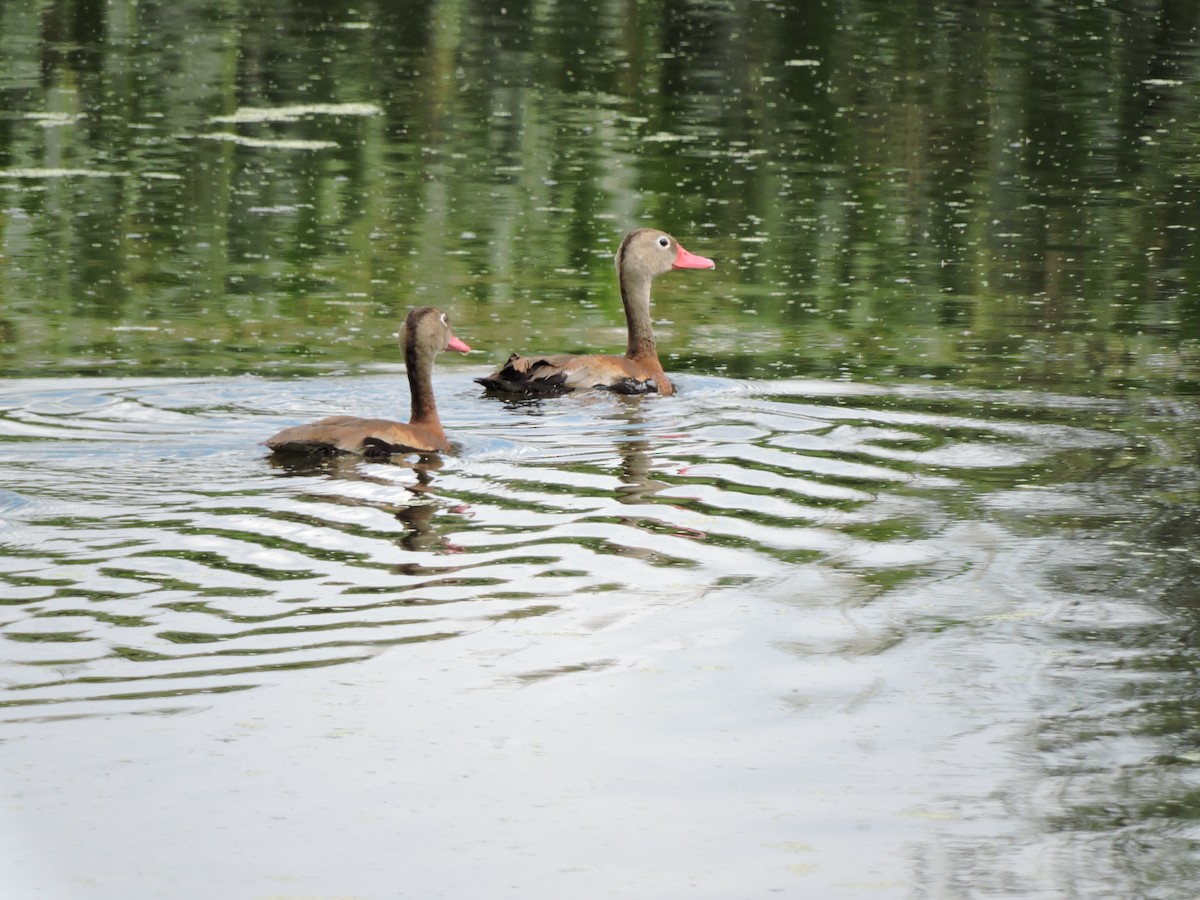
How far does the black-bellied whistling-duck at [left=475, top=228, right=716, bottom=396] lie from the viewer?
37.3 ft

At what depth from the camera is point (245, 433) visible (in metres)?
10.2

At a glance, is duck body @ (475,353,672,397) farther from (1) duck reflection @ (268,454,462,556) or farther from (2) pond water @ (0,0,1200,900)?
(1) duck reflection @ (268,454,462,556)

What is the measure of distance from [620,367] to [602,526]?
3637mm

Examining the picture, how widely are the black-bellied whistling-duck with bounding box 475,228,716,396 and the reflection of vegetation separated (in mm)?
491

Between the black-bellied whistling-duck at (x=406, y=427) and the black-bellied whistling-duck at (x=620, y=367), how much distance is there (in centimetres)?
70

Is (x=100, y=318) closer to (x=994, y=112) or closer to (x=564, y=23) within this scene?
A: (x=994, y=112)

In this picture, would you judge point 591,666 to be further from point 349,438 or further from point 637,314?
point 637,314

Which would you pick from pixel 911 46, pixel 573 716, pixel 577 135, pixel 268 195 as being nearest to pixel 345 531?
pixel 573 716

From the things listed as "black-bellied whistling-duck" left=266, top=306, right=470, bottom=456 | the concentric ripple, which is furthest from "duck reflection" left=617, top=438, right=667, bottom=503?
"black-bellied whistling-duck" left=266, top=306, right=470, bottom=456

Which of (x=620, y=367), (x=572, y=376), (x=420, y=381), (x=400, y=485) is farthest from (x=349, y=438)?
(x=620, y=367)

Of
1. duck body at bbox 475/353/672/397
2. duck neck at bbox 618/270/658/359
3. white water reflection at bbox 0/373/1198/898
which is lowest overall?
white water reflection at bbox 0/373/1198/898

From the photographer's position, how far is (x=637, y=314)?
500 inches

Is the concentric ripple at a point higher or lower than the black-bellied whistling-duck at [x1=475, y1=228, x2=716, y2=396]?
lower

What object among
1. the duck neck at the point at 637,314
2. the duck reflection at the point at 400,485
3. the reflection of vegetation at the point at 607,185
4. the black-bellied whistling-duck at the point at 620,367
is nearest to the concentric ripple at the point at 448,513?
the duck reflection at the point at 400,485
